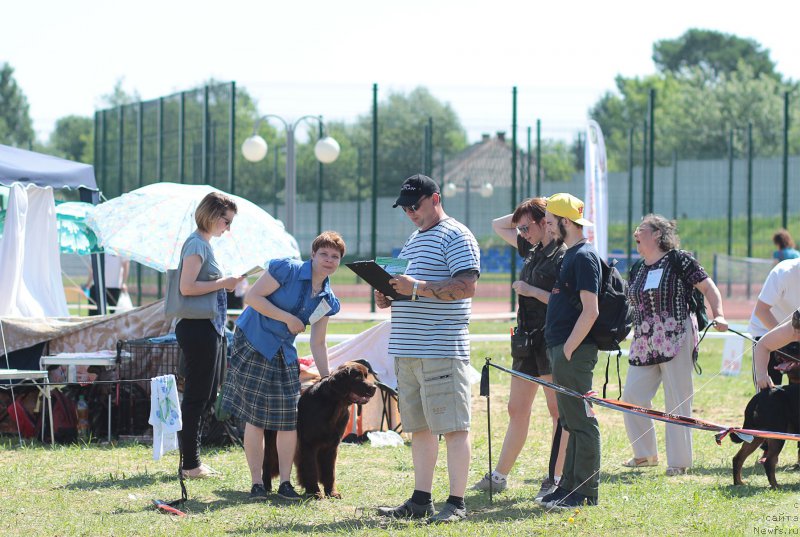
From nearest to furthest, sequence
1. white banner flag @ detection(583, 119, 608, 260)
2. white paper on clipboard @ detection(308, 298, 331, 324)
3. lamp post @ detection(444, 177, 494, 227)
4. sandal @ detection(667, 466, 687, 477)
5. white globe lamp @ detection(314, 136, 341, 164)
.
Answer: white paper on clipboard @ detection(308, 298, 331, 324) < sandal @ detection(667, 466, 687, 477) < white banner flag @ detection(583, 119, 608, 260) < white globe lamp @ detection(314, 136, 341, 164) < lamp post @ detection(444, 177, 494, 227)

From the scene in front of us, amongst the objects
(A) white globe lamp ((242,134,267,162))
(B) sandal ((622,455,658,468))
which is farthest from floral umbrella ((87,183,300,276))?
(A) white globe lamp ((242,134,267,162))

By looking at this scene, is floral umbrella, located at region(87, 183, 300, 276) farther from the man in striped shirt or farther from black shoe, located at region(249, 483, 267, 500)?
the man in striped shirt

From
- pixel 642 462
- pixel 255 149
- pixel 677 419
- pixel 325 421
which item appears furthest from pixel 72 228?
pixel 677 419

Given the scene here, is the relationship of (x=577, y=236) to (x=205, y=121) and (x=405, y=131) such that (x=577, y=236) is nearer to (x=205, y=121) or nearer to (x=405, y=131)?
(x=205, y=121)

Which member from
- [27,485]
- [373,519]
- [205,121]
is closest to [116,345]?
[27,485]

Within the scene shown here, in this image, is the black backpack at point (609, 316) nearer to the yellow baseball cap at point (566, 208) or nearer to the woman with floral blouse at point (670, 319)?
the yellow baseball cap at point (566, 208)

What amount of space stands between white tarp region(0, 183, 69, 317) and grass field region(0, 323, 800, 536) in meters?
1.63

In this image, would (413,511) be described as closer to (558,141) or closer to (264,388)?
(264,388)

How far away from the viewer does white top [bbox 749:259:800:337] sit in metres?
7.36

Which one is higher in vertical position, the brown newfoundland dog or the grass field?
the brown newfoundland dog

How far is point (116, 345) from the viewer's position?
8.59 meters

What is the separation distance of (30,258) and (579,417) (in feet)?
20.3

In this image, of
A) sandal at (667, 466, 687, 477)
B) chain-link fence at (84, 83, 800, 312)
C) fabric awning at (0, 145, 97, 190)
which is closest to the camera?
sandal at (667, 466, 687, 477)

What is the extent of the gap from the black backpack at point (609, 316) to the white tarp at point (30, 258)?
5.58m
